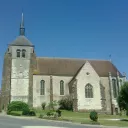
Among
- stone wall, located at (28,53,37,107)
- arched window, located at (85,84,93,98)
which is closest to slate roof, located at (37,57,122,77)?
stone wall, located at (28,53,37,107)

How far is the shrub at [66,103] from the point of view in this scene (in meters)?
51.3

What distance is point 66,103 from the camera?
169 feet

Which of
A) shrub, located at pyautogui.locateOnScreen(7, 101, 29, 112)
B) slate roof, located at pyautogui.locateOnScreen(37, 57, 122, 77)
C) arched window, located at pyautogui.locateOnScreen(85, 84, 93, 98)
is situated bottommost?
shrub, located at pyautogui.locateOnScreen(7, 101, 29, 112)

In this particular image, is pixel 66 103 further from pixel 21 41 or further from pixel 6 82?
pixel 21 41

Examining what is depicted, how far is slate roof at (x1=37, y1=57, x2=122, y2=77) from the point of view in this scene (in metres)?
55.2

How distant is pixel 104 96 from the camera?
5291cm

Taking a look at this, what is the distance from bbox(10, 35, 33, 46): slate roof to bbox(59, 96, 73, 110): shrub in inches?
575

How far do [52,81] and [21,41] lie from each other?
462 inches

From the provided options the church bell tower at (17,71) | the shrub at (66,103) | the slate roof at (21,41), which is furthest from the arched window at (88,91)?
the slate roof at (21,41)

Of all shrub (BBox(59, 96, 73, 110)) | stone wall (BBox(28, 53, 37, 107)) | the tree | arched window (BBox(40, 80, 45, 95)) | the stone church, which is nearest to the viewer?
the tree

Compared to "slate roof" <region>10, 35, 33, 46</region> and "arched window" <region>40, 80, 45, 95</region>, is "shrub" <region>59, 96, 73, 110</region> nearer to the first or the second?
"arched window" <region>40, 80, 45, 95</region>

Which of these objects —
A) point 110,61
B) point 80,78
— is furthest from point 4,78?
point 110,61

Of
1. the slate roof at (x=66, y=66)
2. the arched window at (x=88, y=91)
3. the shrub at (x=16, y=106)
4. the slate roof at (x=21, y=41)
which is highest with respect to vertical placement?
the slate roof at (x=21, y=41)

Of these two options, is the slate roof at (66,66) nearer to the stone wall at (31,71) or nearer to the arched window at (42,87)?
the stone wall at (31,71)
